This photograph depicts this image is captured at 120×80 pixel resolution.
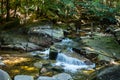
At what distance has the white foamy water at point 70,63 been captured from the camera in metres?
8.44

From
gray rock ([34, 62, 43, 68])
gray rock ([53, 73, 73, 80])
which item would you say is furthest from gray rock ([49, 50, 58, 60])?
gray rock ([53, 73, 73, 80])

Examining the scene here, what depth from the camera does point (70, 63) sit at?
29.1ft

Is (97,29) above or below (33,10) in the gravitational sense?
below

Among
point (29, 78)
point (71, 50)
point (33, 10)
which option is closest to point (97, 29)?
point (33, 10)

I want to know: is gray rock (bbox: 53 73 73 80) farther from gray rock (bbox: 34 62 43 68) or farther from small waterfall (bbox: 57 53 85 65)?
small waterfall (bbox: 57 53 85 65)

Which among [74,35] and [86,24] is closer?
[74,35]

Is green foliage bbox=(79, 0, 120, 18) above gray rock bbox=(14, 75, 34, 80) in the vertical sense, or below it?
above

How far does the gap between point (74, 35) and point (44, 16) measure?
3.18 metres

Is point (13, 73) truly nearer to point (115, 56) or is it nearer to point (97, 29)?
point (115, 56)

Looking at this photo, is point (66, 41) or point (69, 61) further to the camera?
point (66, 41)

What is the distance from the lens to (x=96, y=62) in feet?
29.4

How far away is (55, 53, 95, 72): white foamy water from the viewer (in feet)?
27.7

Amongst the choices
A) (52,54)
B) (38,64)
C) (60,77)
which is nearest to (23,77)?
(60,77)

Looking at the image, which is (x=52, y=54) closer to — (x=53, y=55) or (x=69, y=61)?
(x=53, y=55)
